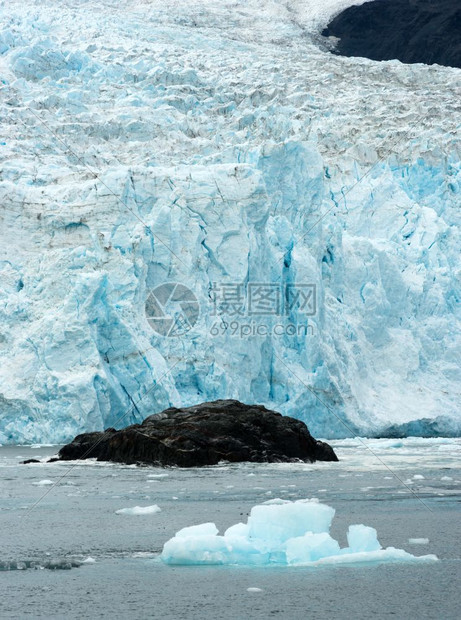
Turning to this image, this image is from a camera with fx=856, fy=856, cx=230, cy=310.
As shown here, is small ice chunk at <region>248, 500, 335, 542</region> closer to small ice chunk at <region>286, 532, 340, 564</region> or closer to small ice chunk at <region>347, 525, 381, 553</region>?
small ice chunk at <region>286, 532, 340, 564</region>

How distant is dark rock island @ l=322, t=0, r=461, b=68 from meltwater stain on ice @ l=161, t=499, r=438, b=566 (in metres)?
39.0

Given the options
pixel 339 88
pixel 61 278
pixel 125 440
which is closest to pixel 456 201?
pixel 339 88

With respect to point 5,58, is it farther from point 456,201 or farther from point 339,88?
point 456,201

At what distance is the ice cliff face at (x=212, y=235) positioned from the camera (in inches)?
720

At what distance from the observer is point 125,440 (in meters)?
14.6

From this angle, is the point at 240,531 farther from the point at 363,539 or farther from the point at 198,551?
the point at 363,539

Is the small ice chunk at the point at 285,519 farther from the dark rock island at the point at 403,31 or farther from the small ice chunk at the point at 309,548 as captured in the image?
the dark rock island at the point at 403,31

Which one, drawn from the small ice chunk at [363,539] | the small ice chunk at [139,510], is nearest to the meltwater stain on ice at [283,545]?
the small ice chunk at [363,539]

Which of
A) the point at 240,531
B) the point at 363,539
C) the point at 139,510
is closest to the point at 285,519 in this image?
the point at 240,531

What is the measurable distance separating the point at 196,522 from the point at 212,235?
12906mm

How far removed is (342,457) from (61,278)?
7311 millimetres

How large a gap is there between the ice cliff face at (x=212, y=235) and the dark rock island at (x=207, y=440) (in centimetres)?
267

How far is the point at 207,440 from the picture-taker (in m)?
14.5

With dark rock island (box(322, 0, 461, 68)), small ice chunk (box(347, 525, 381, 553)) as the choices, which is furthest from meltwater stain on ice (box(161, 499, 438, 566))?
dark rock island (box(322, 0, 461, 68))
